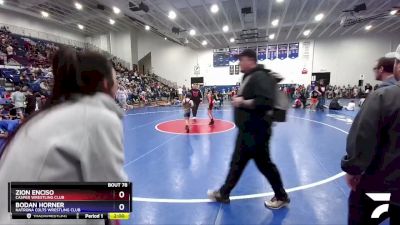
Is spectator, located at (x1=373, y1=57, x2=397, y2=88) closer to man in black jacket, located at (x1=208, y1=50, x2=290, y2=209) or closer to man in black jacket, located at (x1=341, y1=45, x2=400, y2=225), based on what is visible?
man in black jacket, located at (x1=341, y1=45, x2=400, y2=225)

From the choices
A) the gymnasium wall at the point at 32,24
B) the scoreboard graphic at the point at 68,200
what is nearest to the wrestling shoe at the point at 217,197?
the scoreboard graphic at the point at 68,200

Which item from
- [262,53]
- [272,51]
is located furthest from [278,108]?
[272,51]

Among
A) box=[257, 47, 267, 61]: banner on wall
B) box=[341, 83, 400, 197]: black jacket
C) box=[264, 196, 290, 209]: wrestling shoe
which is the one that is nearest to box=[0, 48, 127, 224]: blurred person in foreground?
box=[341, 83, 400, 197]: black jacket

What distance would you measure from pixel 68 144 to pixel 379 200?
1.94 meters

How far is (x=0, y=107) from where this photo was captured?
1026cm

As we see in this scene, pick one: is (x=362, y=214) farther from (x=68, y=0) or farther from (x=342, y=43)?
(x=342, y=43)

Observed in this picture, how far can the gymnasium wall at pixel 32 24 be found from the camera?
18688 mm

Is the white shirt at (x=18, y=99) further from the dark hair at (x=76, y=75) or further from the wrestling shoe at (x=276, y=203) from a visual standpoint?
the dark hair at (x=76, y=75)

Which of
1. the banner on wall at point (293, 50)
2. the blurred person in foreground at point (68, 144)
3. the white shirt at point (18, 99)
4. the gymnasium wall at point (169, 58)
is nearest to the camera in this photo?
the blurred person in foreground at point (68, 144)

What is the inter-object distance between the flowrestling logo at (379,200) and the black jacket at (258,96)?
1464mm

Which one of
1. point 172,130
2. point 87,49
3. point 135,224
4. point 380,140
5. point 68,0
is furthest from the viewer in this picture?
point 68,0

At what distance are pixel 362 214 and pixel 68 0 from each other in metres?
18.3

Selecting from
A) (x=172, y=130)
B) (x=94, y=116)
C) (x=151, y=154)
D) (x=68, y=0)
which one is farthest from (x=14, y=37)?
(x=94, y=116)

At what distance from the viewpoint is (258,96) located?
2.85m
